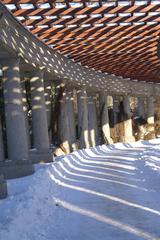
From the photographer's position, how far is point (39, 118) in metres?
24.2

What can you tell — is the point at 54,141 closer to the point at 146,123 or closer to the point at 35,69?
the point at 35,69

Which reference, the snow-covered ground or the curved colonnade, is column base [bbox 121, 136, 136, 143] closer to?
the curved colonnade

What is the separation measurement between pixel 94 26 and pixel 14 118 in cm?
648

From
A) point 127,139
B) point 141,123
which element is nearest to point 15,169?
point 127,139

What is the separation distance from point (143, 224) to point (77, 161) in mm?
16354

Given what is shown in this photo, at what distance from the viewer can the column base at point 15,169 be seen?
18.0m

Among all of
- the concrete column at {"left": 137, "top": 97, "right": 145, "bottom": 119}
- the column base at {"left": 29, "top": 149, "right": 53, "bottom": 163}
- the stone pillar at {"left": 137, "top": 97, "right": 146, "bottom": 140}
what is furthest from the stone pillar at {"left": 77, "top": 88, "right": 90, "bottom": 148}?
the concrete column at {"left": 137, "top": 97, "right": 145, "bottom": 119}

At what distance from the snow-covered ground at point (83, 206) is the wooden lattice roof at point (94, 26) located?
21.2 feet

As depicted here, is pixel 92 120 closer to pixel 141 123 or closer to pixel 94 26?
pixel 141 123

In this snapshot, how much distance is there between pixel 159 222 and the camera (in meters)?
10.1

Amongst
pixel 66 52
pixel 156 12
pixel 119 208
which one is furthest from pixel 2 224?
pixel 66 52

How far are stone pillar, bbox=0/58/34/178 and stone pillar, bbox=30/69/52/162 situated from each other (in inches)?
178

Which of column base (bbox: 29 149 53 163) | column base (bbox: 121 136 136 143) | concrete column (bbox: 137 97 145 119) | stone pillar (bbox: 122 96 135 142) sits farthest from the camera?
concrete column (bbox: 137 97 145 119)

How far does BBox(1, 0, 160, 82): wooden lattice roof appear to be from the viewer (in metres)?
18.0
